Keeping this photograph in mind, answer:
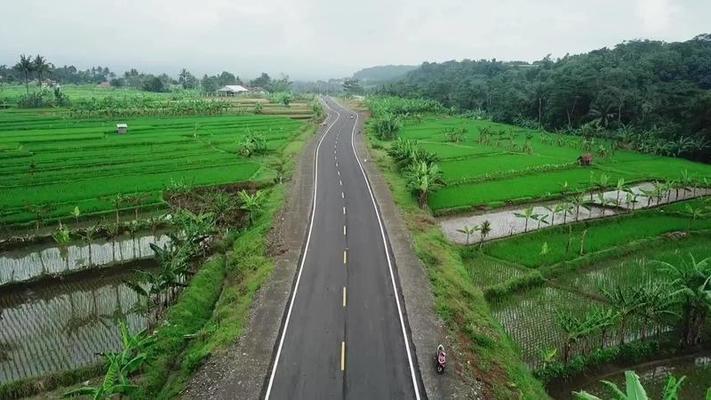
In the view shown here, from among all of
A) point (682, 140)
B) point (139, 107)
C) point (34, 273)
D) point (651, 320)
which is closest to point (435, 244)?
point (651, 320)

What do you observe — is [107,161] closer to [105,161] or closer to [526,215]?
[105,161]

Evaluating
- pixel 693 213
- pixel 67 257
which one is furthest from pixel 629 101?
pixel 67 257

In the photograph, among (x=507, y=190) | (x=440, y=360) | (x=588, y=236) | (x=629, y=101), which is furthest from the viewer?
(x=629, y=101)

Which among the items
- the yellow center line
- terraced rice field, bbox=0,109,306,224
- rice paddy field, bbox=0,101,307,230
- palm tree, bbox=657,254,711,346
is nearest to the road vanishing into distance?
the yellow center line

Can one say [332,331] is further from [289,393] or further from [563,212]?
[563,212]

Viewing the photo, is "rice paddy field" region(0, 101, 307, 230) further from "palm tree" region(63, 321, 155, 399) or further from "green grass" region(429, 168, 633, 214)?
"palm tree" region(63, 321, 155, 399)

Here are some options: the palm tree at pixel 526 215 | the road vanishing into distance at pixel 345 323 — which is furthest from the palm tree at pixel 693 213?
the road vanishing into distance at pixel 345 323

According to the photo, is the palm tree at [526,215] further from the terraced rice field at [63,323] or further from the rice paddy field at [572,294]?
the terraced rice field at [63,323]
